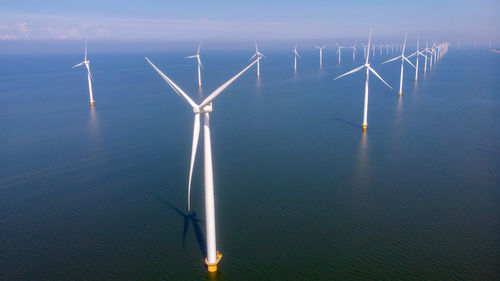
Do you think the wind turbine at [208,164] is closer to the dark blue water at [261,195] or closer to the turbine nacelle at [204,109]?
the turbine nacelle at [204,109]

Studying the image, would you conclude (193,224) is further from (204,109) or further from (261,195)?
(204,109)

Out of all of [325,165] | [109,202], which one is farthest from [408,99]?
[109,202]

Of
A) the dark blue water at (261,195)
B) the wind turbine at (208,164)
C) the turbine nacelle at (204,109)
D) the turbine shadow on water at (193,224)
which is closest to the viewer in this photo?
the turbine nacelle at (204,109)

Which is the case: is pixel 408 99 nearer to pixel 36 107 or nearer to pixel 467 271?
pixel 467 271

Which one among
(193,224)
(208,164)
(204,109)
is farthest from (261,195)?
(204,109)

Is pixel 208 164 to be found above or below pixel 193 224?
above

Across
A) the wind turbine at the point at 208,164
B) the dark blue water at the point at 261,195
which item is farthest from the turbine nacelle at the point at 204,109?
the dark blue water at the point at 261,195

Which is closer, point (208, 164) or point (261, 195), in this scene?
point (208, 164)

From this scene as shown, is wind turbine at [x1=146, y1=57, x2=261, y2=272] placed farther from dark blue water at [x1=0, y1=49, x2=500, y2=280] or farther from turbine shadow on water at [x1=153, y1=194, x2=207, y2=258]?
turbine shadow on water at [x1=153, y1=194, x2=207, y2=258]

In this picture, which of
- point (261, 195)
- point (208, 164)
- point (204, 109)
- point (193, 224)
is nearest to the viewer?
point (204, 109)

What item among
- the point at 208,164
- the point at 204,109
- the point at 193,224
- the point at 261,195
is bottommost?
the point at 193,224
